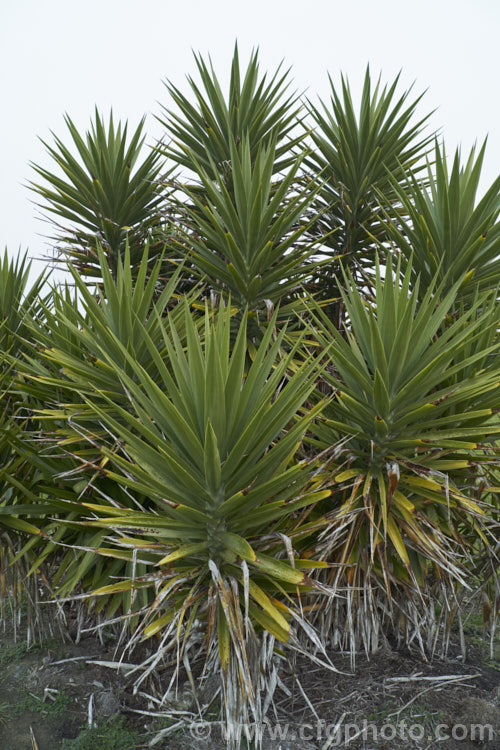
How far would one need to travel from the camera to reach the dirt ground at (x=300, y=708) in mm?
2527

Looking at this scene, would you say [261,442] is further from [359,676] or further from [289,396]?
[359,676]

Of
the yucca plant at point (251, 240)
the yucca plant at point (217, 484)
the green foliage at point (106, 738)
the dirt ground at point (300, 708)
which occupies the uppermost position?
the yucca plant at point (251, 240)

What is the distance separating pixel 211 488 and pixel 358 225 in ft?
8.05

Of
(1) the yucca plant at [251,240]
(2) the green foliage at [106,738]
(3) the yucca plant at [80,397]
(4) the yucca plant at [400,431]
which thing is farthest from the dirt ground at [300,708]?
(1) the yucca plant at [251,240]

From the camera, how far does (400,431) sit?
8.08 feet

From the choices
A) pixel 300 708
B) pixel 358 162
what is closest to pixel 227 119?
pixel 358 162

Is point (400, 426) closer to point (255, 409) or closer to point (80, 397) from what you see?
point (255, 409)

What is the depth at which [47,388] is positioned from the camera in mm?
2932

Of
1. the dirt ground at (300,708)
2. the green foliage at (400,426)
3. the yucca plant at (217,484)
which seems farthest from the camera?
the dirt ground at (300,708)

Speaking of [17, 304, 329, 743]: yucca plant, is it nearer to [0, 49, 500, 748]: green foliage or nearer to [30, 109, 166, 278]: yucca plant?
[0, 49, 500, 748]: green foliage

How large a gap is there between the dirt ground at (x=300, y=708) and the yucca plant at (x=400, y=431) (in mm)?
416

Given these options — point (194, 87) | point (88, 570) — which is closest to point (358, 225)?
point (194, 87)

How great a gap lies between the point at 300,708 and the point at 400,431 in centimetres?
140

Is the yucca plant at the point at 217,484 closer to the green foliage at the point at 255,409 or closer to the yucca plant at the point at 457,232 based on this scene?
the green foliage at the point at 255,409
